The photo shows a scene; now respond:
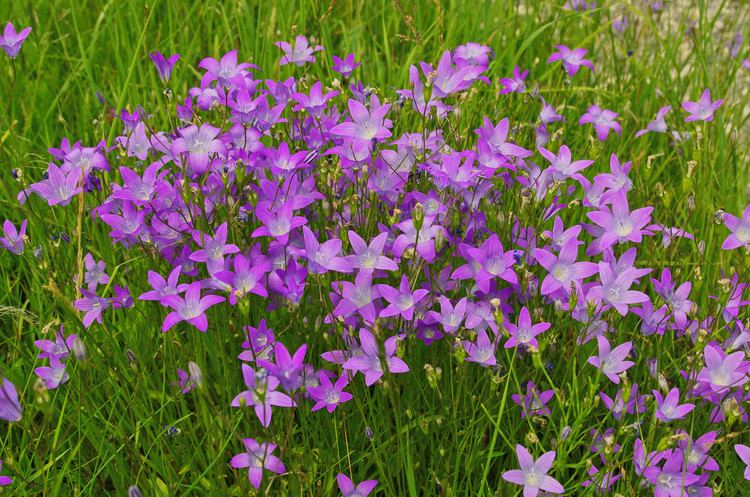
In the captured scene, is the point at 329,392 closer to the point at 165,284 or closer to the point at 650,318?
the point at 165,284

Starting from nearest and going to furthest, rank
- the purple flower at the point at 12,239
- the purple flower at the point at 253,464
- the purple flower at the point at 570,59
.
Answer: the purple flower at the point at 253,464 < the purple flower at the point at 12,239 < the purple flower at the point at 570,59

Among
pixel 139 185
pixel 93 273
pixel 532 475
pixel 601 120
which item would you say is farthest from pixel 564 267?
pixel 93 273

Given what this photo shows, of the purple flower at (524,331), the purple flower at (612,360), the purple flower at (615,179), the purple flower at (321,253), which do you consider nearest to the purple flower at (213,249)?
the purple flower at (321,253)

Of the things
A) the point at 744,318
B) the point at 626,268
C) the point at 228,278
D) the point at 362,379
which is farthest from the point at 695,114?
the point at 228,278

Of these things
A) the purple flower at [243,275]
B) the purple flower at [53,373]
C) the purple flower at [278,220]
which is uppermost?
the purple flower at [278,220]

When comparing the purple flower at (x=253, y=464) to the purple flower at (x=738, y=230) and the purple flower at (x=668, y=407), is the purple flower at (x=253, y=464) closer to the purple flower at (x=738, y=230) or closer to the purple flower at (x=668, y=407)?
the purple flower at (x=668, y=407)

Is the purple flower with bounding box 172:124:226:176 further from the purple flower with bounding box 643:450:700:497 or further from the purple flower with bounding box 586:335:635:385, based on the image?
the purple flower with bounding box 643:450:700:497
